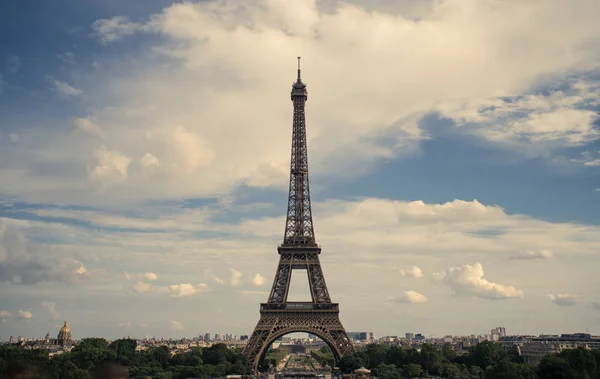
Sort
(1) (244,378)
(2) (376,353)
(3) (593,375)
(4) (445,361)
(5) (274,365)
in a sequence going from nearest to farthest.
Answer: (3) (593,375)
(1) (244,378)
(4) (445,361)
(2) (376,353)
(5) (274,365)

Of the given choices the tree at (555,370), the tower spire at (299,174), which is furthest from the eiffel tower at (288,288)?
the tree at (555,370)

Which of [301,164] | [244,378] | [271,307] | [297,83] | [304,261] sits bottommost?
[244,378]

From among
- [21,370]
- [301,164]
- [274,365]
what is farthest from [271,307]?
[21,370]

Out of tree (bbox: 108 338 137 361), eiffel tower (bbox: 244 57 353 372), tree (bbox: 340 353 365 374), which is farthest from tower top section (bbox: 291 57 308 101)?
tree (bbox: 108 338 137 361)

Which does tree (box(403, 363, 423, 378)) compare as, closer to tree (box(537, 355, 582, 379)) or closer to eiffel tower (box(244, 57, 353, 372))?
eiffel tower (box(244, 57, 353, 372))

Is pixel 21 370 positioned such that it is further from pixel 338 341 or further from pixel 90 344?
pixel 90 344

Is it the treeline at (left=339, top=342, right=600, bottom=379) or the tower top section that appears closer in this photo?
the treeline at (left=339, top=342, right=600, bottom=379)

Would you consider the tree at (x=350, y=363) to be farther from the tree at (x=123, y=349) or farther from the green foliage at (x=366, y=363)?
the tree at (x=123, y=349)
